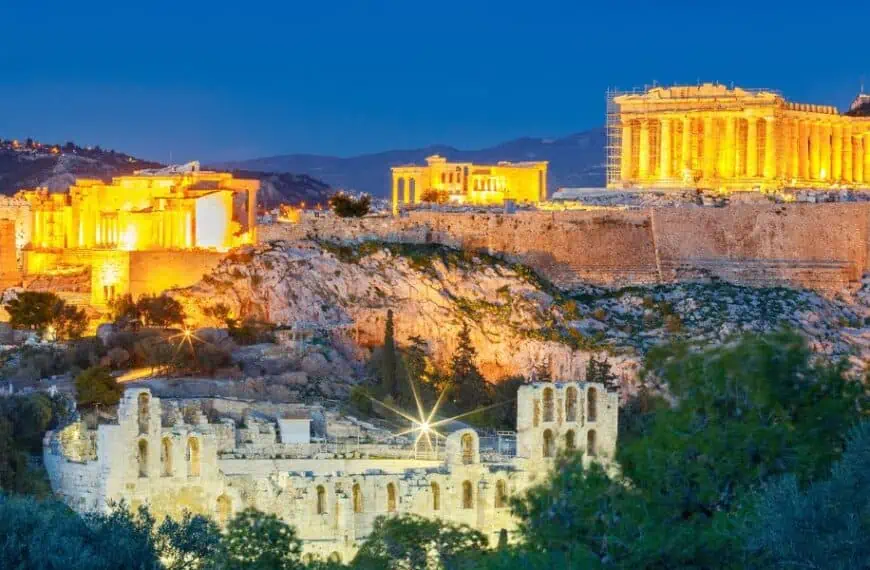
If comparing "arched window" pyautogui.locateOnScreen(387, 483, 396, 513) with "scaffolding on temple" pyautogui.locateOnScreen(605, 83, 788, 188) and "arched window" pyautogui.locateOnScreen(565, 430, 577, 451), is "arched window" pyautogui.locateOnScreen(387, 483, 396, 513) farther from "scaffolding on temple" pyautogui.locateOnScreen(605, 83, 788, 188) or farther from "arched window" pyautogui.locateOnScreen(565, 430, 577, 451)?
"scaffolding on temple" pyautogui.locateOnScreen(605, 83, 788, 188)

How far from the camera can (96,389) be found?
45.9 meters

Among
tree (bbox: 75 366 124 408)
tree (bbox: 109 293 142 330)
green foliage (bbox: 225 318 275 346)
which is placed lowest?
tree (bbox: 75 366 124 408)

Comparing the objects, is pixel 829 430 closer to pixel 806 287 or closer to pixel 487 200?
pixel 806 287

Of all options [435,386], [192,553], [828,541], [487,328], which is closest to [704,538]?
[828,541]

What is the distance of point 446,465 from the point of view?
3859 centimetres

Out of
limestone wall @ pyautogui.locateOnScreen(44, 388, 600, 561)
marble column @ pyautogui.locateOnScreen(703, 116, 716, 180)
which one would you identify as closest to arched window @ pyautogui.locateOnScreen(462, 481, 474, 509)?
limestone wall @ pyautogui.locateOnScreen(44, 388, 600, 561)

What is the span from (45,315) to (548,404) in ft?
73.4

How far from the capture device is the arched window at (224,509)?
37344 millimetres

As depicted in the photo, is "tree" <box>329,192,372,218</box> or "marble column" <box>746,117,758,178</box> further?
"marble column" <box>746,117,758,178</box>

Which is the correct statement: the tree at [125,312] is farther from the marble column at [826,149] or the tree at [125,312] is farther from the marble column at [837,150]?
the marble column at [837,150]

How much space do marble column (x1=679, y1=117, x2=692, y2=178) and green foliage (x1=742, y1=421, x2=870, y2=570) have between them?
4973cm

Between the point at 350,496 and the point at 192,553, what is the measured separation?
181 inches

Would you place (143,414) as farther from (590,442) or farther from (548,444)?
(590,442)

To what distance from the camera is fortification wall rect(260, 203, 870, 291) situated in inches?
2640
